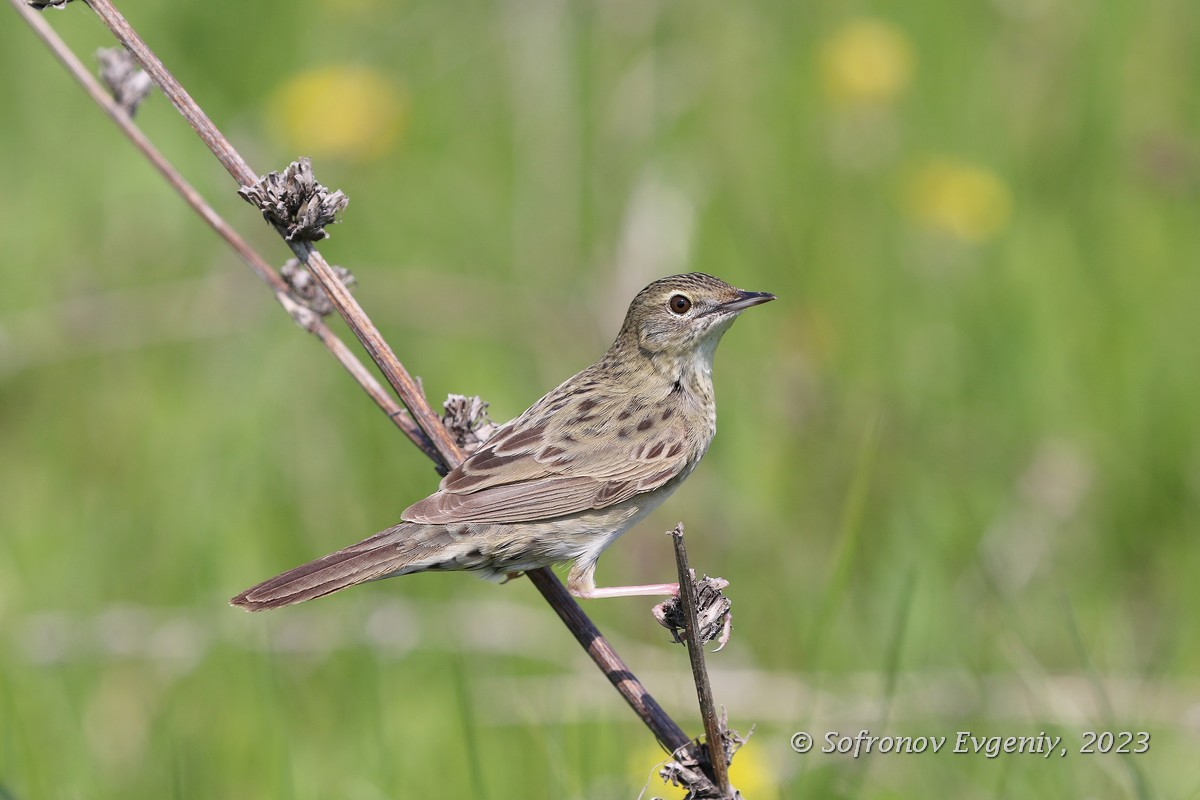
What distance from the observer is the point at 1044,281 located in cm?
795

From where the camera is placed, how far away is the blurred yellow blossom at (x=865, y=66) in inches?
347

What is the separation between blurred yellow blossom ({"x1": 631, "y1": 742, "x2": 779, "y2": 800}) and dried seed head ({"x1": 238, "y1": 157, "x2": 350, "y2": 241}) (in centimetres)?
229

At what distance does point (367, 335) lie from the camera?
3559mm

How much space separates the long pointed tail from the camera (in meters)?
3.79

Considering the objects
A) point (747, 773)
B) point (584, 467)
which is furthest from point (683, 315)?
point (747, 773)

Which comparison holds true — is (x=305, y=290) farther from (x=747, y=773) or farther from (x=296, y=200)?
(x=747, y=773)

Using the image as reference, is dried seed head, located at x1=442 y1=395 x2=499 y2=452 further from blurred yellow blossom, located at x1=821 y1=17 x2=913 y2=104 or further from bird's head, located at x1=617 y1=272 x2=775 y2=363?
blurred yellow blossom, located at x1=821 y1=17 x2=913 y2=104

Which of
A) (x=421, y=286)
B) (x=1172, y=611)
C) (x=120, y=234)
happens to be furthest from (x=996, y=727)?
(x=120, y=234)

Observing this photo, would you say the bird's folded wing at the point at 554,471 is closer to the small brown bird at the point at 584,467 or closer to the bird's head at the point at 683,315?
the small brown bird at the point at 584,467

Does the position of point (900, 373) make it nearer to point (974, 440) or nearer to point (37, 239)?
point (974, 440)

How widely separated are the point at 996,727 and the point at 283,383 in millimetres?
4146

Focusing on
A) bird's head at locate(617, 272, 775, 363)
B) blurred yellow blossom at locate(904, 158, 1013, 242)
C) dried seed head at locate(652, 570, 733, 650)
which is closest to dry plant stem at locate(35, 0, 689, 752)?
dried seed head at locate(652, 570, 733, 650)

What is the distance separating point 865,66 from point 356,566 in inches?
232

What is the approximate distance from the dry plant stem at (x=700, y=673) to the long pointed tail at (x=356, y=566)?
3.68 ft
